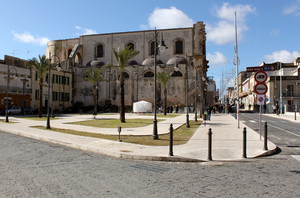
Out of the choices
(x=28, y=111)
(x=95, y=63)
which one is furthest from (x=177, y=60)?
(x=28, y=111)

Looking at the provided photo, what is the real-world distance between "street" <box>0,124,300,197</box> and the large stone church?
129ft

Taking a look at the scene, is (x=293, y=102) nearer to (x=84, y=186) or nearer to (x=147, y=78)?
(x=147, y=78)

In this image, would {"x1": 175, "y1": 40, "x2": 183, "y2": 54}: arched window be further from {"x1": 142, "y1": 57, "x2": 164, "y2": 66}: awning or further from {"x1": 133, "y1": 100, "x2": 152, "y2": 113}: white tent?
{"x1": 133, "y1": 100, "x2": 152, "y2": 113}: white tent

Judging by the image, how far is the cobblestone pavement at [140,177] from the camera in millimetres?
4648

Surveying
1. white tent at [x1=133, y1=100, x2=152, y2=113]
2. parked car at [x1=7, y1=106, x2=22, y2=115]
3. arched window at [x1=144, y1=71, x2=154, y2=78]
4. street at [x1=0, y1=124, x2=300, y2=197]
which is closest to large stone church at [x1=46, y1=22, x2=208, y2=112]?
arched window at [x1=144, y1=71, x2=154, y2=78]

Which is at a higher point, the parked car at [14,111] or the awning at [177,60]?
the awning at [177,60]

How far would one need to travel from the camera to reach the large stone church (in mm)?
48250

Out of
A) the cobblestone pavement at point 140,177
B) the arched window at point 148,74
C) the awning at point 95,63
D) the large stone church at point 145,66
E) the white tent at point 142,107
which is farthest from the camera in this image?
the awning at point 95,63

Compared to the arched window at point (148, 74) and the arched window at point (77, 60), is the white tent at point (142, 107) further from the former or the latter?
the arched window at point (77, 60)

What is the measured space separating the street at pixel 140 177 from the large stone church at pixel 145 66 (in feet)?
129

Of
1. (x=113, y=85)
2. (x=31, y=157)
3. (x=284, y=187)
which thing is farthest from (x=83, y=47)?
(x=284, y=187)

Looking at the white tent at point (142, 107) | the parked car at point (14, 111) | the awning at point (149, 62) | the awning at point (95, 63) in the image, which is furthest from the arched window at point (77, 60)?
the parked car at point (14, 111)

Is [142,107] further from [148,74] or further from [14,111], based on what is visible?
→ [14,111]

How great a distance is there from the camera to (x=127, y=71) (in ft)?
168
